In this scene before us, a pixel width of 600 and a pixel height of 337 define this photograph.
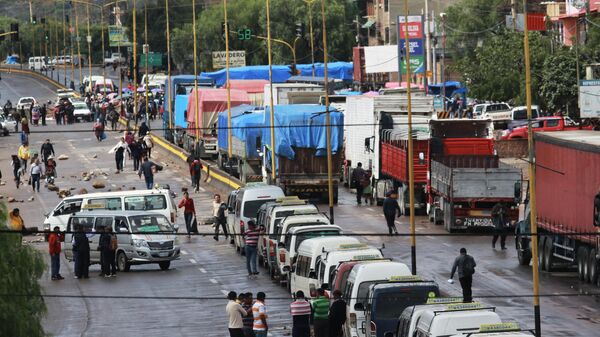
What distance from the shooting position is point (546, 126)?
6969 cm

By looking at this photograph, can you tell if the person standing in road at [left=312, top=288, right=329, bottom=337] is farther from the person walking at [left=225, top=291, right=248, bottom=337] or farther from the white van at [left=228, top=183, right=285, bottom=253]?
the white van at [left=228, top=183, right=285, bottom=253]

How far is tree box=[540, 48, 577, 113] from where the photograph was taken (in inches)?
2985

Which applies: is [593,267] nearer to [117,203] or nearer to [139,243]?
[139,243]

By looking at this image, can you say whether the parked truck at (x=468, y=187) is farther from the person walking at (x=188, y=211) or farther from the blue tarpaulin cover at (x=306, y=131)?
the person walking at (x=188, y=211)

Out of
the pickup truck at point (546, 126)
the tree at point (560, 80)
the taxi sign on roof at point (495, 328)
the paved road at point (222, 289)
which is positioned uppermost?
the tree at point (560, 80)

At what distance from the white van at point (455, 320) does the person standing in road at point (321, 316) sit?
16.0ft

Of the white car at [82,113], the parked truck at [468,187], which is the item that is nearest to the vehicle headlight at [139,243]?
the parked truck at [468,187]

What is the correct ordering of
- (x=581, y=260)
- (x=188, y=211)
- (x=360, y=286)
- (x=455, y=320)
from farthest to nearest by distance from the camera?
(x=188, y=211), (x=581, y=260), (x=360, y=286), (x=455, y=320)

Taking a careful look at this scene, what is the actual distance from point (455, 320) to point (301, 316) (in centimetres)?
579

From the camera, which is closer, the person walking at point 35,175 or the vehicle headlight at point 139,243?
the vehicle headlight at point 139,243

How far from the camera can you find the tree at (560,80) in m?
75.8

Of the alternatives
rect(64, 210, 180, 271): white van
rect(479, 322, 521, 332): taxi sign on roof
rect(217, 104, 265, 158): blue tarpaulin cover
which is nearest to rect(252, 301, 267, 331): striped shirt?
rect(479, 322, 521, 332): taxi sign on roof

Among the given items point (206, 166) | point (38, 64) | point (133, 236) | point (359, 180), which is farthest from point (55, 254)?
point (38, 64)

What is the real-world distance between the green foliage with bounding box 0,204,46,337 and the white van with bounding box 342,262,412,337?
5211 mm
